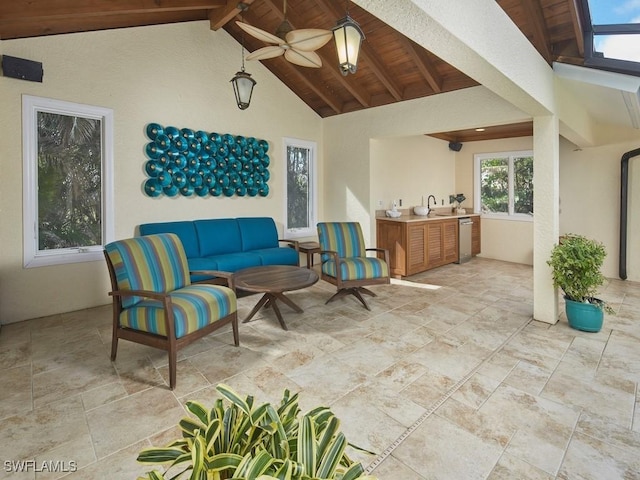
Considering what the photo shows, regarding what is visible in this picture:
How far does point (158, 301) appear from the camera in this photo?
261cm

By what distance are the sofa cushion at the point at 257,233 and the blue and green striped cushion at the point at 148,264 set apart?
1.94 meters

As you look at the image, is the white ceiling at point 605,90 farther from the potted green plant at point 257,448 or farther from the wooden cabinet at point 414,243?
the potted green plant at point 257,448

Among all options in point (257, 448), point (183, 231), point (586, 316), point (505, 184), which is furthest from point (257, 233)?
point (505, 184)

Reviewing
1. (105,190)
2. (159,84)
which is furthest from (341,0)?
(105,190)

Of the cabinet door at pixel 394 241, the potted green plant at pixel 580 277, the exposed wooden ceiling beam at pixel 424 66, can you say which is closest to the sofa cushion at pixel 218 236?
the cabinet door at pixel 394 241

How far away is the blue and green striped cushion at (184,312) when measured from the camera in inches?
93.7

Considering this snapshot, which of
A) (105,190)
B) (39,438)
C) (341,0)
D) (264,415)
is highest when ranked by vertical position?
(341,0)

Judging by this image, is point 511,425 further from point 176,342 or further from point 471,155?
point 471,155

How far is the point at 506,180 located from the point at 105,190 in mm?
7100

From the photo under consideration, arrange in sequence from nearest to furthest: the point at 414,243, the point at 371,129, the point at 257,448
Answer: the point at 257,448
the point at 371,129
the point at 414,243

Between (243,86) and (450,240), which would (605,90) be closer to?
(450,240)

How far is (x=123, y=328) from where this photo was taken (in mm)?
2596

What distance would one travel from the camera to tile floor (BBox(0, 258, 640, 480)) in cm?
170

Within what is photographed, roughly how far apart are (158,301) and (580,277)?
12.6 feet
